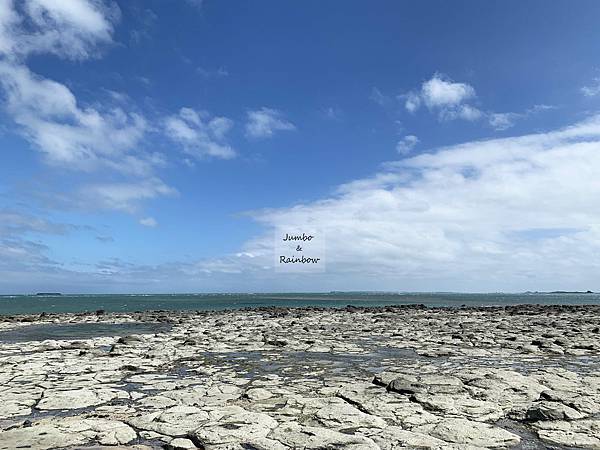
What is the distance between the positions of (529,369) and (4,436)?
10.2m

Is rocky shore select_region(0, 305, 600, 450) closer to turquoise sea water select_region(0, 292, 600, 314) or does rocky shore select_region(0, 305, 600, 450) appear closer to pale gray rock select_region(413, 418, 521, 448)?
pale gray rock select_region(413, 418, 521, 448)

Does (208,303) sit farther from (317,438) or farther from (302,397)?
(317,438)

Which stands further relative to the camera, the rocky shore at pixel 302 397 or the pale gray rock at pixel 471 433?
the rocky shore at pixel 302 397

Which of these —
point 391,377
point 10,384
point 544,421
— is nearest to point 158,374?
point 10,384

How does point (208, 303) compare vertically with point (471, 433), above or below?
above

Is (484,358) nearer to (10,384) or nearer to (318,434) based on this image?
(318,434)

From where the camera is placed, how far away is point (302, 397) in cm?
814

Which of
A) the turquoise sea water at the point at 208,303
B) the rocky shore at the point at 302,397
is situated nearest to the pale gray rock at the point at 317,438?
the rocky shore at the point at 302,397

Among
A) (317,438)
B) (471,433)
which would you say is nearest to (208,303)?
(317,438)

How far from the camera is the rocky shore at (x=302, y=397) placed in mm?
5938

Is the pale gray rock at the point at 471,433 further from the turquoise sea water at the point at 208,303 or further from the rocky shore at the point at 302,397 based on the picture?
the turquoise sea water at the point at 208,303

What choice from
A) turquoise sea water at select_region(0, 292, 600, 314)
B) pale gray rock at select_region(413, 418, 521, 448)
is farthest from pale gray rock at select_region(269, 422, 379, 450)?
turquoise sea water at select_region(0, 292, 600, 314)

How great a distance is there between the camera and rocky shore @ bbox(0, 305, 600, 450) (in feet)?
19.5

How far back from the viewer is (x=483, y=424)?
646 centimetres
